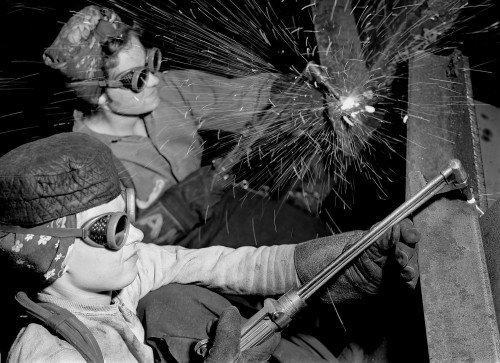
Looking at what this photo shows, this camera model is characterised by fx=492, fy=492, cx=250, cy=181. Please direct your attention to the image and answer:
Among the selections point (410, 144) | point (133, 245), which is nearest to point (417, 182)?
point (410, 144)

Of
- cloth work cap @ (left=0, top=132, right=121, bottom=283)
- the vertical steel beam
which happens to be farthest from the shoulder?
the vertical steel beam

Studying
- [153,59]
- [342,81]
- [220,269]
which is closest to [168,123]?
[153,59]

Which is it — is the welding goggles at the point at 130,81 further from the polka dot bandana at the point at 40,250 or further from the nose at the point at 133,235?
the polka dot bandana at the point at 40,250

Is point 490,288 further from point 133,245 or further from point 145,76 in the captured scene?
point 145,76

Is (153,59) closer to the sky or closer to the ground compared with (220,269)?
closer to the sky

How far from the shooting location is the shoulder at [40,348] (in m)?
1.70

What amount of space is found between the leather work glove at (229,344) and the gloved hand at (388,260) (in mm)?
501

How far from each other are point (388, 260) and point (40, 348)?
1.30 meters

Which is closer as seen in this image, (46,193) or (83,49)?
(46,193)

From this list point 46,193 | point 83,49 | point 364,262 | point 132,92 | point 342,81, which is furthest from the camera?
point 132,92

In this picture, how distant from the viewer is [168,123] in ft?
10.8

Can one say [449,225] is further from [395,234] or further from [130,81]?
[130,81]

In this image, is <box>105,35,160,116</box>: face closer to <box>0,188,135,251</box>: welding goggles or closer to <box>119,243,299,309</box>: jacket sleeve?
<box>119,243,299,309</box>: jacket sleeve

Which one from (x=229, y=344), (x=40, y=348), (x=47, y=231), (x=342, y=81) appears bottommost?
(x=40, y=348)
